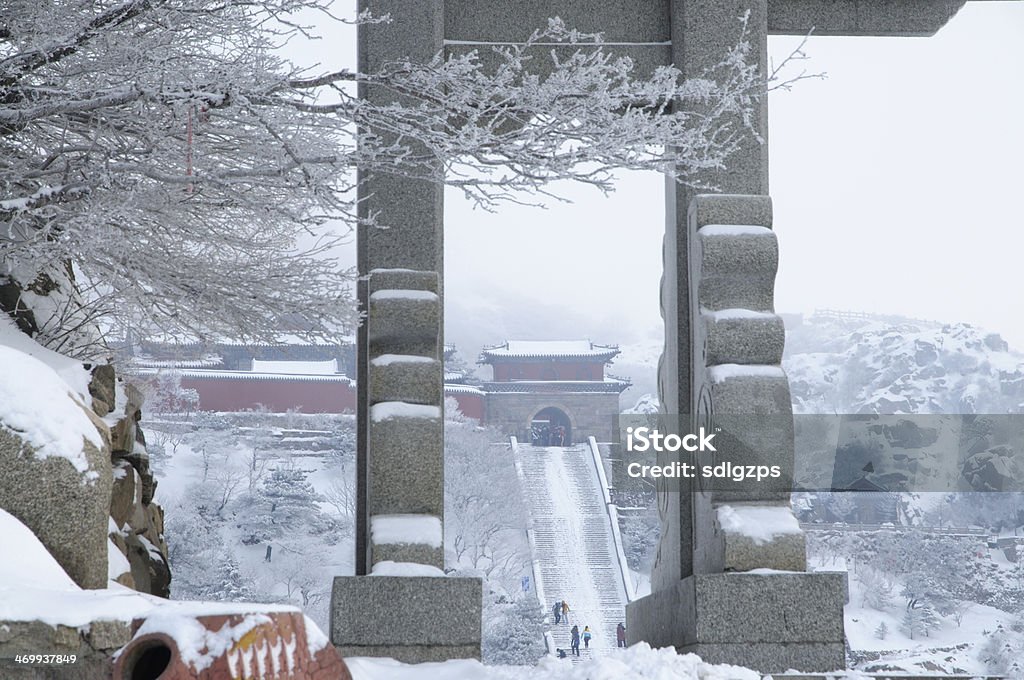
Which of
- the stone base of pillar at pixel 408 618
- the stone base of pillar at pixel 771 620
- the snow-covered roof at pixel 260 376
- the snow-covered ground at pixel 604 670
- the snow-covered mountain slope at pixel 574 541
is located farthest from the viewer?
the snow-covered mountain slope at pixel 574 541

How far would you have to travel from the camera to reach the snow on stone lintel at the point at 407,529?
5.36 m

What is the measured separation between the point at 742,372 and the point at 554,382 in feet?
117

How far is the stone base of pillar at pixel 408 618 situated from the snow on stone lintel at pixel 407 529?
0.22 meters

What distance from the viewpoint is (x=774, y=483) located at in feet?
17.5

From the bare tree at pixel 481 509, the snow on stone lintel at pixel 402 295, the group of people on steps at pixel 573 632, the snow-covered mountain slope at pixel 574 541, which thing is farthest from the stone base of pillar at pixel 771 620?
the snow-covered mountain slope at pixel 574 541

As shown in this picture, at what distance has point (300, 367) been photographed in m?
35.9

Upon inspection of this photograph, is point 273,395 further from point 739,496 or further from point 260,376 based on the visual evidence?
point 739,496

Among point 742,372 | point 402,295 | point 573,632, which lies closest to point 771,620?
point 742,372

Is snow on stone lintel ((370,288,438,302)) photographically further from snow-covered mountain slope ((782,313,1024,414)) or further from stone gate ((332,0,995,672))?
snow-covered mountain slope ((782,313,1024,414))

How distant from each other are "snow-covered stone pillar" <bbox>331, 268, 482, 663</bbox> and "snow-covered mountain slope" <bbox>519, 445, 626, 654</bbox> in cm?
2696

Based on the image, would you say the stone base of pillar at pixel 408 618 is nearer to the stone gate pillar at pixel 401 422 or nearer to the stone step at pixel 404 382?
the stone gate pillar at pixel 401 422

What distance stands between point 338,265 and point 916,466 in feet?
103

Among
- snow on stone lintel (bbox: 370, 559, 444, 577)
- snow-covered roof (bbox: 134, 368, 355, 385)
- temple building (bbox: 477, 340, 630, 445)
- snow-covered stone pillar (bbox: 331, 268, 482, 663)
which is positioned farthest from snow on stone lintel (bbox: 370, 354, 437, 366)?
temple building (bbox: 477, 340, 630, 445)

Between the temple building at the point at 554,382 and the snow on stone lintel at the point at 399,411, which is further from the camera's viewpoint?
the temple building at the point at 554,382
